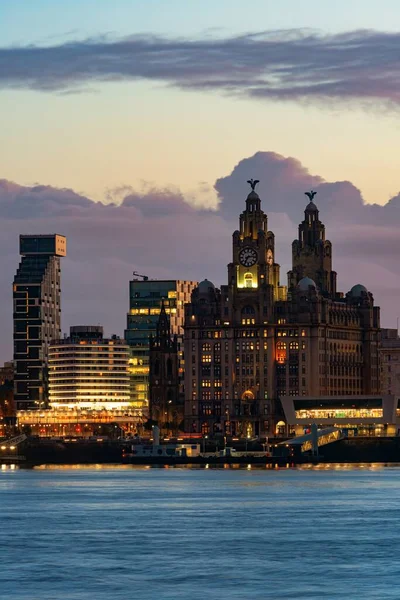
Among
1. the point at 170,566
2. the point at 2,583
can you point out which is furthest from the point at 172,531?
the point at 2,583

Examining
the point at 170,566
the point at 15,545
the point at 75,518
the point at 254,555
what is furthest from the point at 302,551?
the point at 75,518

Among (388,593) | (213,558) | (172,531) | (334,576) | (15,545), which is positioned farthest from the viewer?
(172,531)

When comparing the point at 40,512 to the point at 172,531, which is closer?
the point at 172,531

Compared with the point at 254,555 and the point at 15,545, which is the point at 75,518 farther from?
the point at 254,555

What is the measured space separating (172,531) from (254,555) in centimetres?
2277

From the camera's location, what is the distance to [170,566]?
410ft

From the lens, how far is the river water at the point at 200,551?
11356 centimetres

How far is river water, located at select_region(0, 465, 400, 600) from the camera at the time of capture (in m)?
114

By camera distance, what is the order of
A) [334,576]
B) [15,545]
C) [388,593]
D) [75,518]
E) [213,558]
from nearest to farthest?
[388,593] < [334,576] < [213,558] < [15,545] < [75,518]

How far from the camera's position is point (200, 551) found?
13450 centimetres

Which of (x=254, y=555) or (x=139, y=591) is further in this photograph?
(x=254, y=555)

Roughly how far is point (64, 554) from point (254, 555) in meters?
14.0

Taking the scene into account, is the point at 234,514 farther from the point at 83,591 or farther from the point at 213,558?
the point at 83,591

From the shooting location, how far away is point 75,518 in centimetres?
17000
